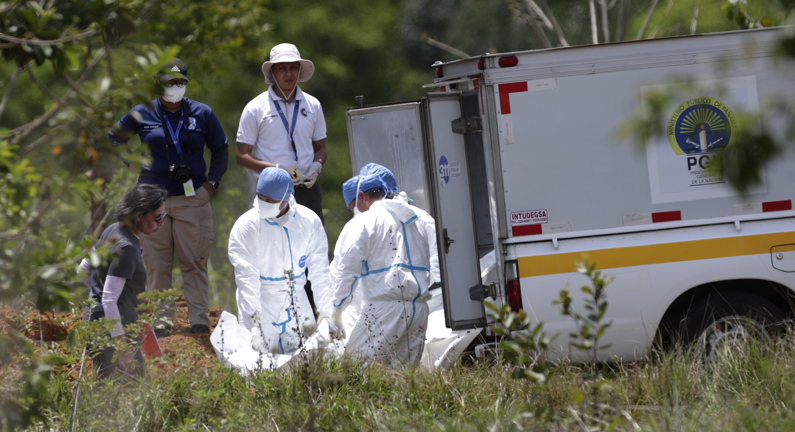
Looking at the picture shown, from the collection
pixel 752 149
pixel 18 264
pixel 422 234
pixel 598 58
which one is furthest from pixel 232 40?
pixel 752 149

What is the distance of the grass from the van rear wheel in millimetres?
195

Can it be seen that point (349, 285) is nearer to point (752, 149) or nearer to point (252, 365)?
point (252, 365)

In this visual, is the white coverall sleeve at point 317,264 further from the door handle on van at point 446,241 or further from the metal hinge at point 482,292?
the metal hinge at point 482,292

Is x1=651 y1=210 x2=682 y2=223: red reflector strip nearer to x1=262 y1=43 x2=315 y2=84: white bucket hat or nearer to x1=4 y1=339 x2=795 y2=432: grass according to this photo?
x1=4 y1=339 x2=795 y2=432: grass

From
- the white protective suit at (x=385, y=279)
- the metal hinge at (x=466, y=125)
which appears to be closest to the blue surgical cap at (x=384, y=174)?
the white protective suit at (x=385, y=279)

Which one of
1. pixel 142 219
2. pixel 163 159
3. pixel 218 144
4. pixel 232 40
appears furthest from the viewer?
pixel 232 40

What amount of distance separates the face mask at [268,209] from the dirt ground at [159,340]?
104 centimetres

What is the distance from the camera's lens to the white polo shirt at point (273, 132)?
6.16m

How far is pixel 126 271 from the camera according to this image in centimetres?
420

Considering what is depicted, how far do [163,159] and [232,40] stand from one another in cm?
412

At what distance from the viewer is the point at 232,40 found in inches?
376

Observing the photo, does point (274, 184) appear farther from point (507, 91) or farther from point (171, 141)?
point (507, 91)

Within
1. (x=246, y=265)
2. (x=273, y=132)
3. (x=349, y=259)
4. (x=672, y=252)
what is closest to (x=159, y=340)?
(x=246, y=265)

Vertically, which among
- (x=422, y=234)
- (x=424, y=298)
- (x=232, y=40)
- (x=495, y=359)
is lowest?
(x=495, y=359)
